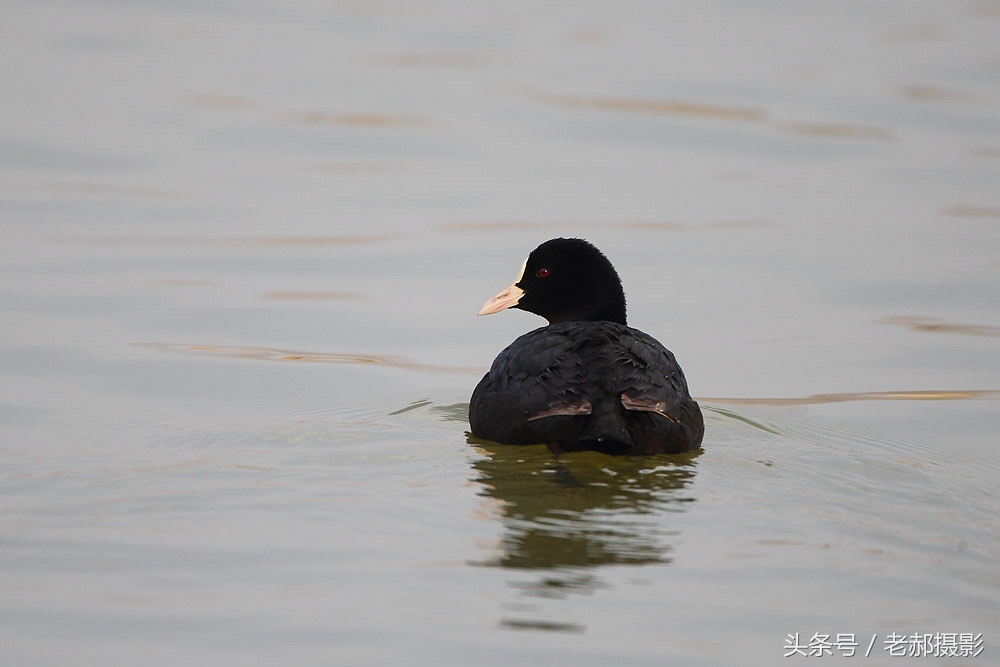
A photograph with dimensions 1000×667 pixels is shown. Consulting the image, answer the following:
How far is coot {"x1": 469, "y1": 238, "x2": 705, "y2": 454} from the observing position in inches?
265

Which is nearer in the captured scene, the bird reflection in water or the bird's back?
the bird reflection in water

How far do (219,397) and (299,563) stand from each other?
3.60m

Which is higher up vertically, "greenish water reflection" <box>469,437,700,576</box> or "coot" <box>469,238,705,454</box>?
"coot" <box>469,238,705,454</box>

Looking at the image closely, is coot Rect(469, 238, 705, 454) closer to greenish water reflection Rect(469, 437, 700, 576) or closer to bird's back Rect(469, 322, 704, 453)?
bird's back Rect(469, 322, 704, 453)

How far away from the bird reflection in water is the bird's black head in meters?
1.40

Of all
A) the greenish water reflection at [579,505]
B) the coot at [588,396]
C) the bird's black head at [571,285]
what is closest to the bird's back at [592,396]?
the coot at [588,396]

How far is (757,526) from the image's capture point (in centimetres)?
603

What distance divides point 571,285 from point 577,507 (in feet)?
8.66

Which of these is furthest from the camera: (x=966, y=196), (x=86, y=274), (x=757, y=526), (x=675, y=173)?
(x=675, y=173)

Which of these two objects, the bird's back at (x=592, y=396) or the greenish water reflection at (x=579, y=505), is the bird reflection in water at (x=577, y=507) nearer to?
the greenish water reflection at (x=579, y=505)

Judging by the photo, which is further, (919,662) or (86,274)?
(86,274)

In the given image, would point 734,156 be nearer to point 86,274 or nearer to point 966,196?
point 966,196

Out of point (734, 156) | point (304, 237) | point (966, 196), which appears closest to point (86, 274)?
point (304, 237)

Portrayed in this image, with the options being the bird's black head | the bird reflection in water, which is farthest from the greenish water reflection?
the bird's black head
